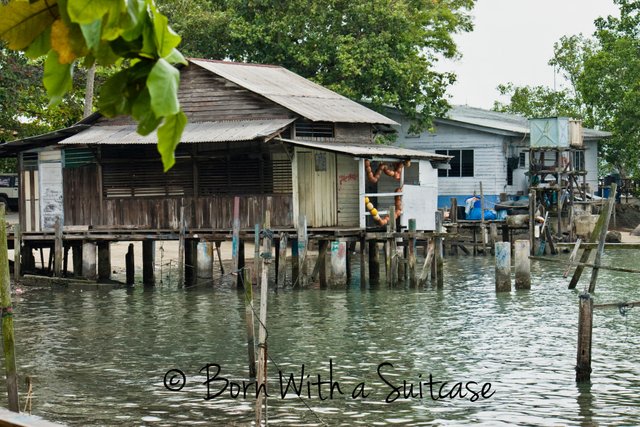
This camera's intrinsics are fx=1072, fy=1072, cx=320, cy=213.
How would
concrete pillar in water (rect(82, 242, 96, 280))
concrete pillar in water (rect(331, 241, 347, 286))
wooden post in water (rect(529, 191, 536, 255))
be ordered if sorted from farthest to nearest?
wooden post in water (rect(529, 191, 536, 255)) < concrete pillar in water (rect(82, 242, 96, 280)) < concrete pillar in water (rect(331, 241, 347, 286))

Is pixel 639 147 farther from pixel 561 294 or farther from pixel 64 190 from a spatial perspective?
pixel 64 190

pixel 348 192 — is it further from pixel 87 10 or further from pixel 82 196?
pixel 87 10

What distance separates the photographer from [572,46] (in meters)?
64.6

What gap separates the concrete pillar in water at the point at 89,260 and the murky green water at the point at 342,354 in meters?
0.96

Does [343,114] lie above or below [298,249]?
above

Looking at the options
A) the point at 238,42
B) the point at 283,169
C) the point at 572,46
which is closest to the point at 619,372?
the point at 283,169

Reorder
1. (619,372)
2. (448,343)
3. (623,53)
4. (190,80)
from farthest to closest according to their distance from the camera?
(623,53), (190,80), (448,343), (619,372)

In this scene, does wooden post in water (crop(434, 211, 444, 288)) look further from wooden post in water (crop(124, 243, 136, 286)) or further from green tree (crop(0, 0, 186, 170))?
green tree (crop(0, 0, 186, 170))

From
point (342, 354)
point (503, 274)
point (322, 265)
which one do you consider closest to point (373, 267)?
point (322, 265)

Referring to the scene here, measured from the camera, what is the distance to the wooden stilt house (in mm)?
26844

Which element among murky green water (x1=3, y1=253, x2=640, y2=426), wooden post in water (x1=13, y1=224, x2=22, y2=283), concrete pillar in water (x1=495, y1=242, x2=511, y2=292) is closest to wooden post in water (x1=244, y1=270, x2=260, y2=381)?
murky green water (x1=3, y1=253, x2=640, y2=426)

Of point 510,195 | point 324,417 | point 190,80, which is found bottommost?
point 324,417

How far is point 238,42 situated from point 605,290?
1987 centimetres

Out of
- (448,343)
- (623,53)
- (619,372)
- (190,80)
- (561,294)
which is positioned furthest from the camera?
(623,53)
